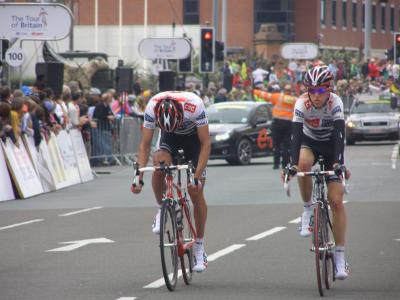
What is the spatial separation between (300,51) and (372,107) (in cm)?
792

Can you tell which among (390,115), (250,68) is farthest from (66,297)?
(250,68)

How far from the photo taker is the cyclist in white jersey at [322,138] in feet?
35.4

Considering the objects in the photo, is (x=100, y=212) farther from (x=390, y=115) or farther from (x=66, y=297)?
(x=390, y=115)

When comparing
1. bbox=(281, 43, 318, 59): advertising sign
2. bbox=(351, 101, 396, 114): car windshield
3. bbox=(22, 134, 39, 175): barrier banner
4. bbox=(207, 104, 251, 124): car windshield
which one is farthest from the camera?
bbox=(281, 43, 318, 59): advertising sign

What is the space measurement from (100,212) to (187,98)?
27.2ft

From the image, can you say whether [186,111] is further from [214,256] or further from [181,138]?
[214,256]

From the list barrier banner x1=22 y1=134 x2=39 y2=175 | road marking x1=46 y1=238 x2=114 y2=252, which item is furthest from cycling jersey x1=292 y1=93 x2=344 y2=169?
barrier banner x1=22 y1=134 x2=39 y2=175

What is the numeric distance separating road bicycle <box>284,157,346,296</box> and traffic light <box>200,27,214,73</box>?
103 feet

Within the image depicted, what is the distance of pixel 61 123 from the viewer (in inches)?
1028

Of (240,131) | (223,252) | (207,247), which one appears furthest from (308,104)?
(240,131)

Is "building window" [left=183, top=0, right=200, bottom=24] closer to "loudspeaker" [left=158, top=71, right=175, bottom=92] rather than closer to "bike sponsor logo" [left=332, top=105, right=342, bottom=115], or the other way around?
"loudspeaker" [left=158, top=71, right=175, bottom=92]

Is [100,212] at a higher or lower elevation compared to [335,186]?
lower

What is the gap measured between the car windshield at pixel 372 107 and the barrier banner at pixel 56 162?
20.3 metres

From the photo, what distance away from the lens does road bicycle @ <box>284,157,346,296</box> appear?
10.5 m
